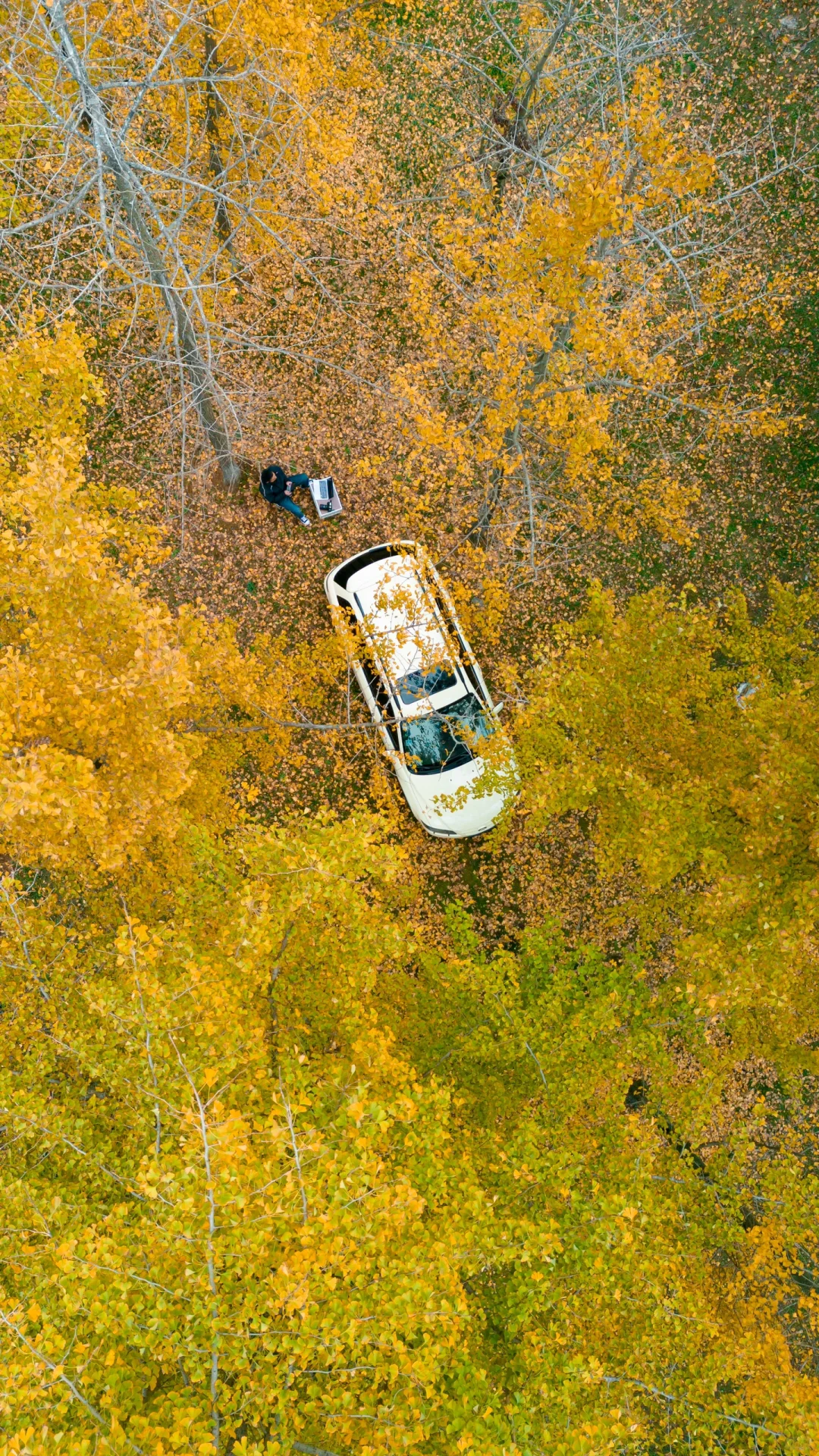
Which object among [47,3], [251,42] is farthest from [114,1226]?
[251,42]

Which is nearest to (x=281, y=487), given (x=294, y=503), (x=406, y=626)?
(x=294, y=503)

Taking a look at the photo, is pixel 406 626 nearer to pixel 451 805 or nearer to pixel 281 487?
pixel 451 805

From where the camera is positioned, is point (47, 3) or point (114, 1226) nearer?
point (114, 1226)

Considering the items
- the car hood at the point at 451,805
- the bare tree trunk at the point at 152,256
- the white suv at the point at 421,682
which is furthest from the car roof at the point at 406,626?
the bare tree trunk at the point at 152,256

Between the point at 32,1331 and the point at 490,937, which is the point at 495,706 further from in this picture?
the point at 32,1331

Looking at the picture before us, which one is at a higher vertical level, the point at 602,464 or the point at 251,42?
the point at 251,42

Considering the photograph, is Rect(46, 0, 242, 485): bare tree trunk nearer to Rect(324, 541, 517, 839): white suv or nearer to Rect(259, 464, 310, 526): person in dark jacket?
Rect(259, 464, 310, 526): person in dark jacket

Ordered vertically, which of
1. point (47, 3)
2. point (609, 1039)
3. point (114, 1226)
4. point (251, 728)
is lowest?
point (609, 1039)

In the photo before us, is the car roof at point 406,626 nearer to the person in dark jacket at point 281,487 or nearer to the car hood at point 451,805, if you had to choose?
the car hood at point 451,805
